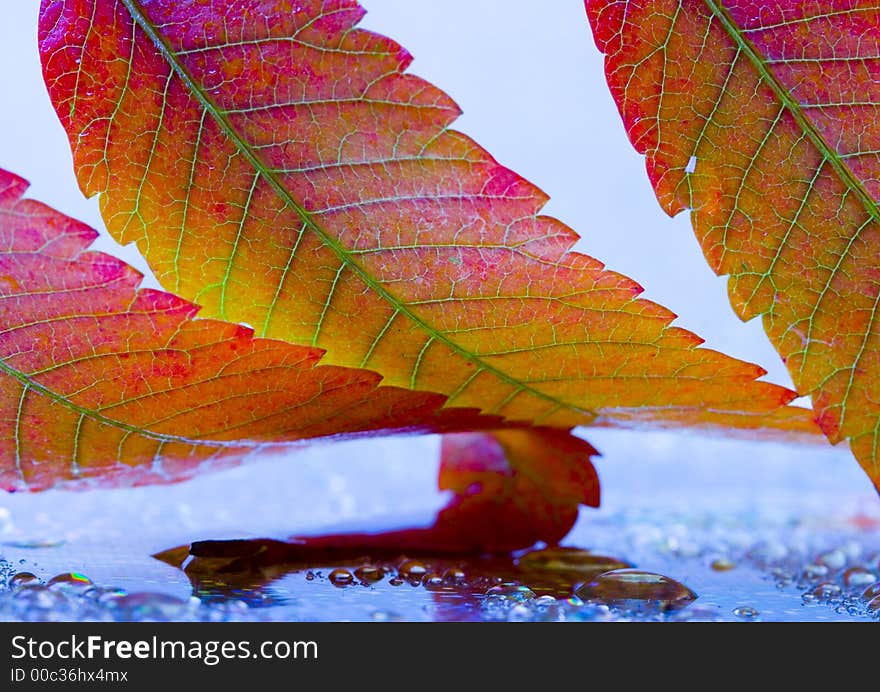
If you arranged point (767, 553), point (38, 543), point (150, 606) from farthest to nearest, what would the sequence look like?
point (767, 553) → point (38, 543) → point (150, 606)

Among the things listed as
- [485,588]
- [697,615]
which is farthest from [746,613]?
[485,588]

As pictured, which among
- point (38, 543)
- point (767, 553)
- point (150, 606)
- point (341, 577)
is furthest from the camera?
point (767, 553)

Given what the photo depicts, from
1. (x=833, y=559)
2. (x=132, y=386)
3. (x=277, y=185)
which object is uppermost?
(x=277, y=185)

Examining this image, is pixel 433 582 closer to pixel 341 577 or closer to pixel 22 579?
pixel 341 577
